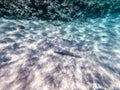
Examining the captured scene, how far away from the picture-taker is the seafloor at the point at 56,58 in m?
2.42

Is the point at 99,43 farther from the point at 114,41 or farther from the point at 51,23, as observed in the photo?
the point at 51,23

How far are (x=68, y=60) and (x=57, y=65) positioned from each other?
283 millimetres

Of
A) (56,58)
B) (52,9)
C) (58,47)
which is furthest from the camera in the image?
(52,9)

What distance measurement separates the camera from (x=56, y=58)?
301 centimetres

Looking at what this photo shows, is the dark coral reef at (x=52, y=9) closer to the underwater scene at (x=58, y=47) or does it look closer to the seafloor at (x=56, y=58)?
the underwater scene at (x=58, y=47)

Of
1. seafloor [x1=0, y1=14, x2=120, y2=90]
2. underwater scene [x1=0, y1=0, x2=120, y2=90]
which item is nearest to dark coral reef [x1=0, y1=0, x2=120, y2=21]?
underwater scene [x1=0, y1=0, x2=120, y2=90]

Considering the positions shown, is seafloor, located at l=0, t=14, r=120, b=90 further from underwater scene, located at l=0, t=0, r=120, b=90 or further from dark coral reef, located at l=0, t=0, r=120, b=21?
dark coral reef, located at l=0, t=0, r=120, b=21

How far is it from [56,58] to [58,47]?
1.62ft

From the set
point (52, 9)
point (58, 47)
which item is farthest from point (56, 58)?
point (52, 9)

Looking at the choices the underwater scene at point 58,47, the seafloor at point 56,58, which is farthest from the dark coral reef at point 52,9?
the seafloor at point 56,58

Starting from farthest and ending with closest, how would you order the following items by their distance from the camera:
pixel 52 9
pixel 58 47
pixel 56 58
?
pixel 52 9
pixel 58 47
pixel 56 58

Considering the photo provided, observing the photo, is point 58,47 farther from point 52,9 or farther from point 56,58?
point 52,9

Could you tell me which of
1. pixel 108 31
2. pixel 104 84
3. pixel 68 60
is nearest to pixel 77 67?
pixel 68 60

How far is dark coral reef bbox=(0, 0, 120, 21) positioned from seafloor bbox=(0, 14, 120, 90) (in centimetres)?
51
